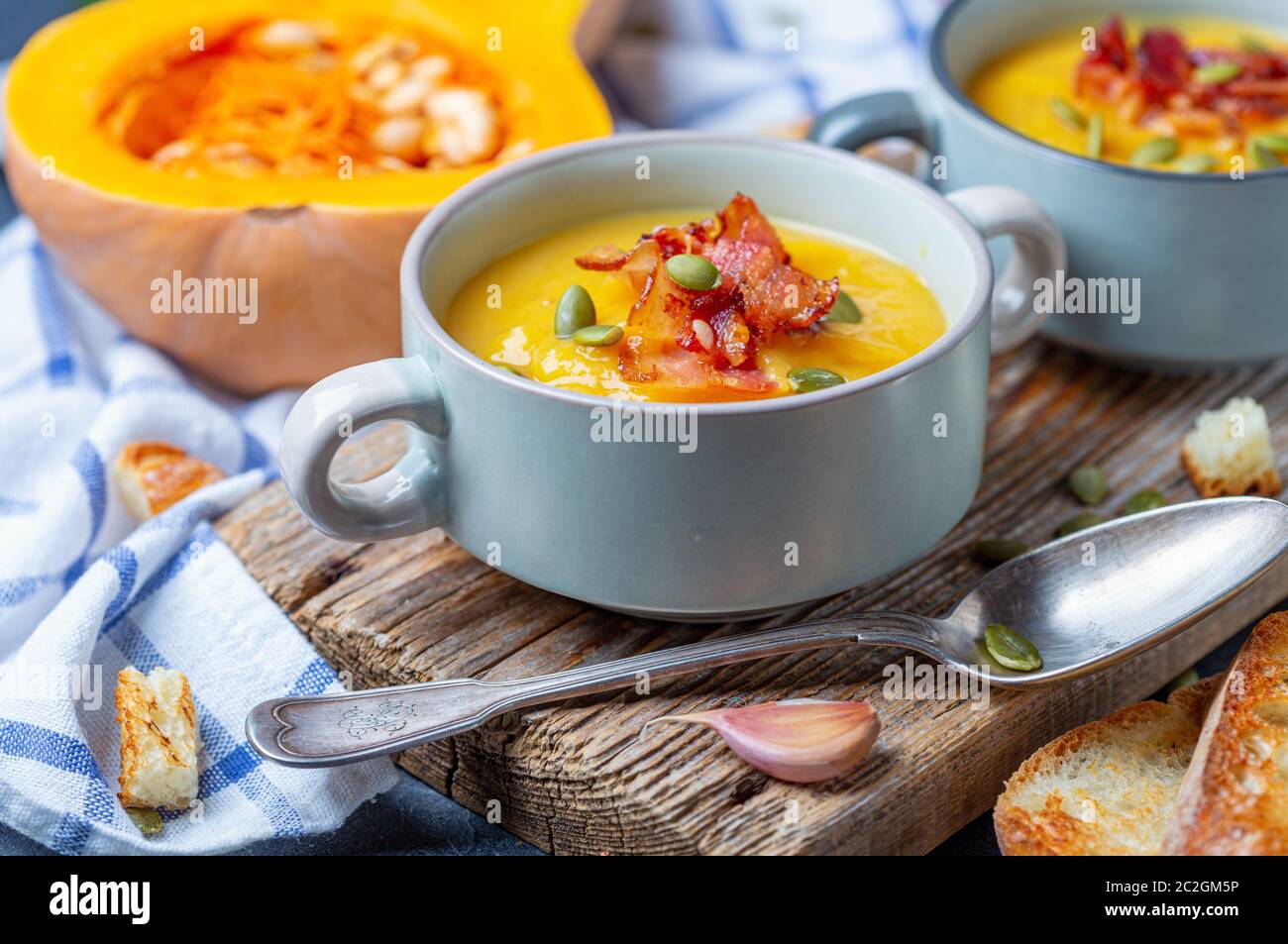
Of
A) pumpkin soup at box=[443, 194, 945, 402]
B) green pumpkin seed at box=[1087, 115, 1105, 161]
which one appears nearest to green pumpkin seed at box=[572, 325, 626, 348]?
pumpkin soup at box=[443, 194, 945, 402]

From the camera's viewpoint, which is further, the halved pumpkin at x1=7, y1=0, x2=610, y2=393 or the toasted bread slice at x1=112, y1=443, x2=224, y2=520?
the halved pumpkin at x1=7, y1=0, x2=610, y2=393

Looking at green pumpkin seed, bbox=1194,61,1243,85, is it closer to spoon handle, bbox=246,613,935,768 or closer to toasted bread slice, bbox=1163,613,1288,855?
toasted bread slice, bbox=1163,613,1288,855

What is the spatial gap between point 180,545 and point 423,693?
457 mm

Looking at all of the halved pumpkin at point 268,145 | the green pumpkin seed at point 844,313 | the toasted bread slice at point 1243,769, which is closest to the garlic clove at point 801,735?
the toasted bread slice at point 1243,769

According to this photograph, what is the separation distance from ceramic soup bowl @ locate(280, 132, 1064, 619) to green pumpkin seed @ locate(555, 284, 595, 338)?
0.13 metres

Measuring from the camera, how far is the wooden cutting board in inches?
53.0

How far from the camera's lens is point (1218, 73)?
1.97 meters

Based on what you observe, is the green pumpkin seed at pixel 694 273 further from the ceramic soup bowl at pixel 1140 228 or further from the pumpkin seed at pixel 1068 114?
the pumpkin seed at pixel 1068 114

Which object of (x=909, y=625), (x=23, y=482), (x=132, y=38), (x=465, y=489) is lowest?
(x=23, y=482)

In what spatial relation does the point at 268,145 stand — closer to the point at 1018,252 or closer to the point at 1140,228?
the point at 1018,252

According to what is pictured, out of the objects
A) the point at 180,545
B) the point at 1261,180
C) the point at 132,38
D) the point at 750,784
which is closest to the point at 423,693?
the point at 750,784

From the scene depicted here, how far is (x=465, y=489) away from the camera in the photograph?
1475mm

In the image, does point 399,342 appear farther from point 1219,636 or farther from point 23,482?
point 1219,636

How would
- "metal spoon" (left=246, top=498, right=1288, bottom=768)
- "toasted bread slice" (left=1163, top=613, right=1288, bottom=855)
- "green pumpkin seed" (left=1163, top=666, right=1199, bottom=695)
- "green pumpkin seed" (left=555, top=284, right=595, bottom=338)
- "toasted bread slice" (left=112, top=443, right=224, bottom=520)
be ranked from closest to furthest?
1. "toasted bread slice" (left=1163, top=613, right=1288, bottom=855)
2. "metal spoon" (left=246, top=498, right=1288, bottom=768)
3. "green pumpkin seed" (left=555, top=284, right=595, bottom=338)
4. "green pumpkin seed" (left=1163, top=666, right=1199, bottom=695)
5. "toasted bread slice" (left=112, top=443, right=224, bottom=520)
